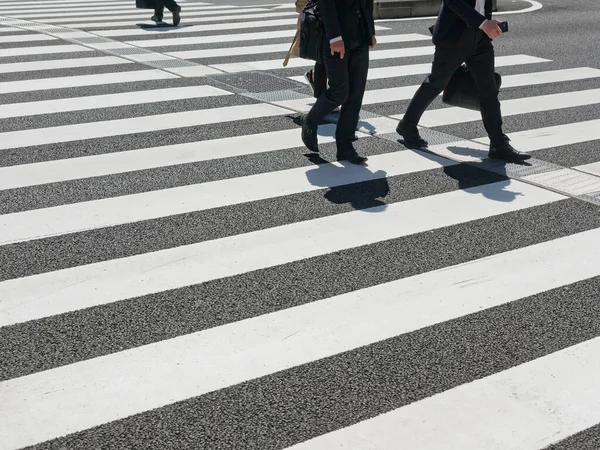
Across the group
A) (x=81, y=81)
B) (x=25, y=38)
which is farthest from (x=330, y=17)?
(x=25, y=38)

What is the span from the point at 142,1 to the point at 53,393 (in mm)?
10821

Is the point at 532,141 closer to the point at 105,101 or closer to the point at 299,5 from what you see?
the point at 299,5

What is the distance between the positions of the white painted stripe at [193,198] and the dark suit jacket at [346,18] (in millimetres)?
Result: 976

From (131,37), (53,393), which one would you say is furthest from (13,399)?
(131,37)

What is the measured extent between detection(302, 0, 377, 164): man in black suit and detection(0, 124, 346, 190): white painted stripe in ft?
1.83

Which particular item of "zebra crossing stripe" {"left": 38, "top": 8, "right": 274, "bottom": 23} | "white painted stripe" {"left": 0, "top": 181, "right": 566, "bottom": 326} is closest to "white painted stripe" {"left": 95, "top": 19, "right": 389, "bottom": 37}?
"zebra crossing stripe" {"left": 38, "top": 8, "right": 274, "bottom": 23}

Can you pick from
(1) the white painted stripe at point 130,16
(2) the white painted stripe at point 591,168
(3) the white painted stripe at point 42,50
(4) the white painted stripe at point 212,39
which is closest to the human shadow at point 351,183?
(2) the white painted stripe at point 591,168

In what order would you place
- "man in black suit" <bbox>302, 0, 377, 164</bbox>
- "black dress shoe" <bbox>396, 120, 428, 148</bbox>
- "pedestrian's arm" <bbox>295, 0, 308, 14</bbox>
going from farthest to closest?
"pedestrian's arm" <bbox>295, 0, 308, 14</bbox>, "black dress shoe" <bbox>396, 120, 428, 148</bbox>, "man in black suit" <bbox>302, 0, 377, 164</bbox>

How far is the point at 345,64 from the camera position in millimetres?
6523

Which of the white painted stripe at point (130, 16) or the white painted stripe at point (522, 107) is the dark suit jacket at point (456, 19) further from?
the white painted stripe at point (130, 16)

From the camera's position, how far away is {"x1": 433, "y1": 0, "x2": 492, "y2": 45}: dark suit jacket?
21.3 ft

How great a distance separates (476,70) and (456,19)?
1.42 ft

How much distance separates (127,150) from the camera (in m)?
7.04

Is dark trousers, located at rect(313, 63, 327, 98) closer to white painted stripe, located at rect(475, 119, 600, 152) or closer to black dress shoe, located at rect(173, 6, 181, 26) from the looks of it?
white painted stripe, located at rect(475, 119, 600, 152)
